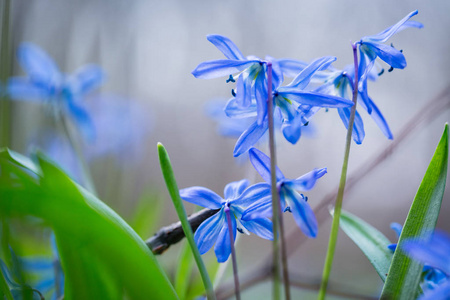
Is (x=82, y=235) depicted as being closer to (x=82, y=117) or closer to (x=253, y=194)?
(x=253, y=194)

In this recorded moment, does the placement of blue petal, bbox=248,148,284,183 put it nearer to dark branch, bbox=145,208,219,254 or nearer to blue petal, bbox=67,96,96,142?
dark branch, bbox=145,208,219,254

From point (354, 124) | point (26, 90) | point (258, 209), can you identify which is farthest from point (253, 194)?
point (26, 90)

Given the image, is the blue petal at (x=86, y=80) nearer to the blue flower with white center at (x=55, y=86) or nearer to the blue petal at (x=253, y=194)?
the blue flower with white center at (x=55, y=86)

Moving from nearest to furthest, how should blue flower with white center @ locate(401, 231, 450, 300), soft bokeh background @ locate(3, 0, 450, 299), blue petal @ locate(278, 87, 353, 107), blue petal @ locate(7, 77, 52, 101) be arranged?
1. blue flower with white center @ locate(401, 231, 450, 300)
2. blue petal @ locate(278, 87, 353, 107)
3. blue petal @ locate(7, 77, 52, 101)
4. soft bokeh background @ locate(3, 0, 450, 299)

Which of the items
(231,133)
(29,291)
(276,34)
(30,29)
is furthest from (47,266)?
(276,34)

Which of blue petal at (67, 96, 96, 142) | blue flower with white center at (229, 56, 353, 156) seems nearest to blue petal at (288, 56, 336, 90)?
blue flower with white center at (229, 56, 353, 156)
